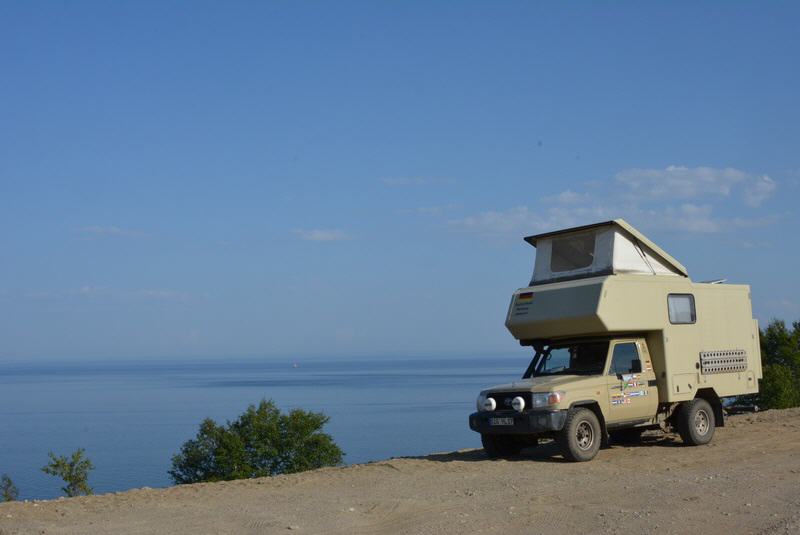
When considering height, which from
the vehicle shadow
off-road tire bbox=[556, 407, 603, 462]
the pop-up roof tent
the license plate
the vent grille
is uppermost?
the pop-up roof tent

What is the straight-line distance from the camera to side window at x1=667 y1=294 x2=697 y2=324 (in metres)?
14.8

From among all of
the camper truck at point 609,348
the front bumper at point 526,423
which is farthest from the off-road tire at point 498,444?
the front bumper at point 526,423

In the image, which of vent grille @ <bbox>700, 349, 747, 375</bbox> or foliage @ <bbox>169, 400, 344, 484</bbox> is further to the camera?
foliage @ <bbox>169, 400, 344, 484</bbox>

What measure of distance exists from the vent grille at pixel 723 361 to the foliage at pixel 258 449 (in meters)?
34.0

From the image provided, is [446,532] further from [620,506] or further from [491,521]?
[620,506]

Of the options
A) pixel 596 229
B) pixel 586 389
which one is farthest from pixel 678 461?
pixel 596 229

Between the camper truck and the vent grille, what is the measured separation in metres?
0.02

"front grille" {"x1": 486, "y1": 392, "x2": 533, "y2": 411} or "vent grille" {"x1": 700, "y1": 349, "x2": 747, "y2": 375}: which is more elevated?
"vent grille" {"x1": 700, "y1": 349, "x2": 747, "y2": 375}

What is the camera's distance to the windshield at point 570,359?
563 inches

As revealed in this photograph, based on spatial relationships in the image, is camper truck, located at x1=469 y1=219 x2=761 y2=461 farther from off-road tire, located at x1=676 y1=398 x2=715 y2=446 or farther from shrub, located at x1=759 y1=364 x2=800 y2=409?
shrub, located at x1=759 y1=364 x2=800 y2=409

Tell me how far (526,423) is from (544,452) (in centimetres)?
191

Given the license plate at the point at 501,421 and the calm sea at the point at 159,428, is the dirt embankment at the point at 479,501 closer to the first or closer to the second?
the license plate at the point at 501,421

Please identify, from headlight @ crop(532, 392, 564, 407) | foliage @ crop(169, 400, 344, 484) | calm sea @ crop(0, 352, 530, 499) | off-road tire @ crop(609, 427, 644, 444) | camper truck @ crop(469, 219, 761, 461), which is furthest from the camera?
calm sea @ crop(0, 352, 530, 499)

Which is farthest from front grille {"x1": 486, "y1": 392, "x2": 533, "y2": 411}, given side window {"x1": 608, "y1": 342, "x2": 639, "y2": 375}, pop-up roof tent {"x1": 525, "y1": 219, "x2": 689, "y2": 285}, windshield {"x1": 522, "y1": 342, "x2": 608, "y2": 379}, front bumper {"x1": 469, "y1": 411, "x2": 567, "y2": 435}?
pop-up roof tent {"x1": 525, "y1": 219, "x2": 689, "y2": 285}
